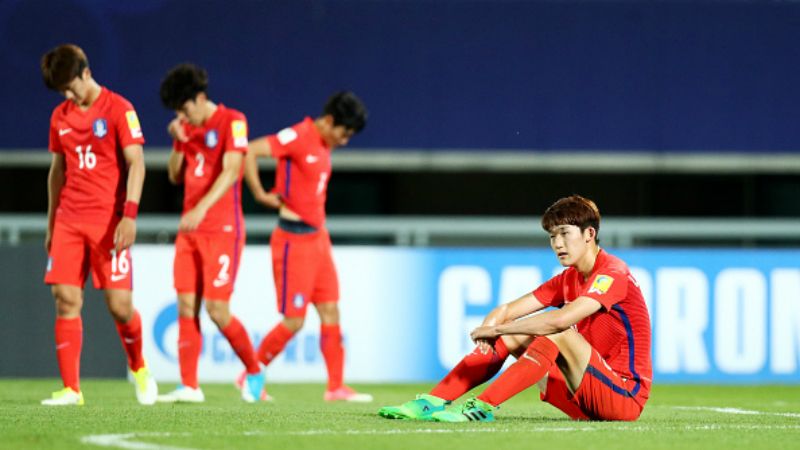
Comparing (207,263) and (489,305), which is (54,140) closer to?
(207,263)

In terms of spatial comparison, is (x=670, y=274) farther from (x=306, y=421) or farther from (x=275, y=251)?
(x=306, y=421)

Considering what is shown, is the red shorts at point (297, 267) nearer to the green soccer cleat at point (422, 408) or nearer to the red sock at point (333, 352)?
the red sock at point (333, 352)

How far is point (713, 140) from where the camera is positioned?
15.7 m

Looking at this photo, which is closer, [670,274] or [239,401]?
[239,401]

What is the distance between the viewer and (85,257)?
8.57 m

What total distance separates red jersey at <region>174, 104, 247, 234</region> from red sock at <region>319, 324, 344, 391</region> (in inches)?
42.9

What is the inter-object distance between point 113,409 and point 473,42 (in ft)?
27.3

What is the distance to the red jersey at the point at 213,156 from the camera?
371 inches

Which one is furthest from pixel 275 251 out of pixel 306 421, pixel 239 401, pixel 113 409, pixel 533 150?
pixel 533 150

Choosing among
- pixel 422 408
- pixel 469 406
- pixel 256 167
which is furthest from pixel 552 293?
pixel 256 167

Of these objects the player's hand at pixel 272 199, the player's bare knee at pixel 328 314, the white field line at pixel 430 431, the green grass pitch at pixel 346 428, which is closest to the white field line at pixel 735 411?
the green grass pitch at pixel 346 428

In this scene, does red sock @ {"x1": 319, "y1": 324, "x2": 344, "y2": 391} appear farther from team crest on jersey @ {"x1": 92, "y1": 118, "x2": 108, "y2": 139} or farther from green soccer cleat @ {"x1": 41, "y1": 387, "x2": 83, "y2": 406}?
team crest on jersey @ {"x1": 92, "y1": 118, "x2": 108, "y2": 139}

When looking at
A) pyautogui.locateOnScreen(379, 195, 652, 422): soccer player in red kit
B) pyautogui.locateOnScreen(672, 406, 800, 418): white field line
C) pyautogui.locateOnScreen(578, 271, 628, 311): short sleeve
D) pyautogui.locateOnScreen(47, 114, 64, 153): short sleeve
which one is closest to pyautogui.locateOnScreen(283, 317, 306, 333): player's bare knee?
pyautogui.locateOnScreen(47, 114, 64, 153): short sleeve

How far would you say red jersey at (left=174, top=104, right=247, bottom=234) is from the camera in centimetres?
943
